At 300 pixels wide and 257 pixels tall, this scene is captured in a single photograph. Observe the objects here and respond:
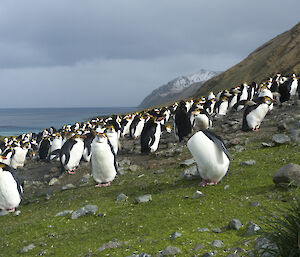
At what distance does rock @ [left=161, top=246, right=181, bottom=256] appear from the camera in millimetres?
4237

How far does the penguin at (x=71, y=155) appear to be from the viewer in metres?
14.3

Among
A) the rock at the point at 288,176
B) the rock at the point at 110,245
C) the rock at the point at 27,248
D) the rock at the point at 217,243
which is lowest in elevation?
the rock at the point at 27,248

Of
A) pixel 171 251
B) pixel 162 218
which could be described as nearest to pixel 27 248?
pixel 162 218

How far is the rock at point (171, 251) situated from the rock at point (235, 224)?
1009 mm

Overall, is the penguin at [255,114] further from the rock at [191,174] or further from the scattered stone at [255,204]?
the scattered stone at [255,204]

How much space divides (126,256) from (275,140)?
7.17m

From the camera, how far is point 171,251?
425 cm

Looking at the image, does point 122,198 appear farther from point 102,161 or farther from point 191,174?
point 102,161

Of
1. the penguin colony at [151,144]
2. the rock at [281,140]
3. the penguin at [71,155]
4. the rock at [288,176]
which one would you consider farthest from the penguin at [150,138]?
the rock at [288,176]

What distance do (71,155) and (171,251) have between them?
35.4 feet

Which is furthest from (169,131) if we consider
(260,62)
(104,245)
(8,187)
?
(260,62)

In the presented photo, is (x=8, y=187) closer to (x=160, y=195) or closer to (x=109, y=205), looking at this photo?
(x=109, y=205)

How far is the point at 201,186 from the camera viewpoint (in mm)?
7410

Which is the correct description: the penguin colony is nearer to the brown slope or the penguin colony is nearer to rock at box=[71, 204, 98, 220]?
rock at box=[71, 204, 98, 220]
